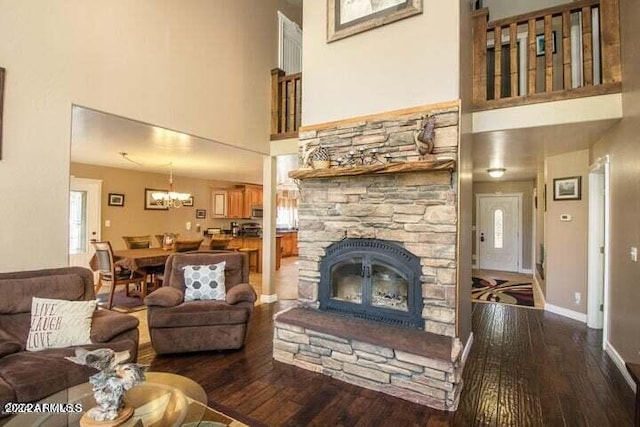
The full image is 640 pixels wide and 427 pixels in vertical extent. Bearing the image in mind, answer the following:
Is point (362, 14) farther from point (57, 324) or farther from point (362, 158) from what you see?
point (57, 324)

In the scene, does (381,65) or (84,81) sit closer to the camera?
(84,81)

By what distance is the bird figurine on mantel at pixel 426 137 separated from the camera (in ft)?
9.18

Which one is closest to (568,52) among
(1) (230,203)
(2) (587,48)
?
(2) (587,48)

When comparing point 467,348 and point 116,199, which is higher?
point 116,199

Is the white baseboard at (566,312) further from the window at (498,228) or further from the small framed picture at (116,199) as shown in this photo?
the small framed picture at (116,199)

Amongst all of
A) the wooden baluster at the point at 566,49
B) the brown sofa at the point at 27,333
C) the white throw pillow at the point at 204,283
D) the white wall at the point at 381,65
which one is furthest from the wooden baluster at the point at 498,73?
the brown sofa at the point at 27,333

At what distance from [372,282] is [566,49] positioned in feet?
10.1

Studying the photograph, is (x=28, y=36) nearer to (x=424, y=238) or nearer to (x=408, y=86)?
(x=408, y=86)

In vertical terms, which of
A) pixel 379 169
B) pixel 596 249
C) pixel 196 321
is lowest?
pixel 196 321

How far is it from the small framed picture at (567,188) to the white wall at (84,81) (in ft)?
15.0

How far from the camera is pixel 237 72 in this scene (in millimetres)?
4633

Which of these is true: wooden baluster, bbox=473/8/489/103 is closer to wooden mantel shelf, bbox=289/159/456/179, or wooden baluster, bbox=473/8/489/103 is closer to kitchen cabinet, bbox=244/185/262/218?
wooden mantel shelf, bbox=289/159/456/179

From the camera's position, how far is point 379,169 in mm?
2875

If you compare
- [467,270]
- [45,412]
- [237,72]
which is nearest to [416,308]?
[467,270]
